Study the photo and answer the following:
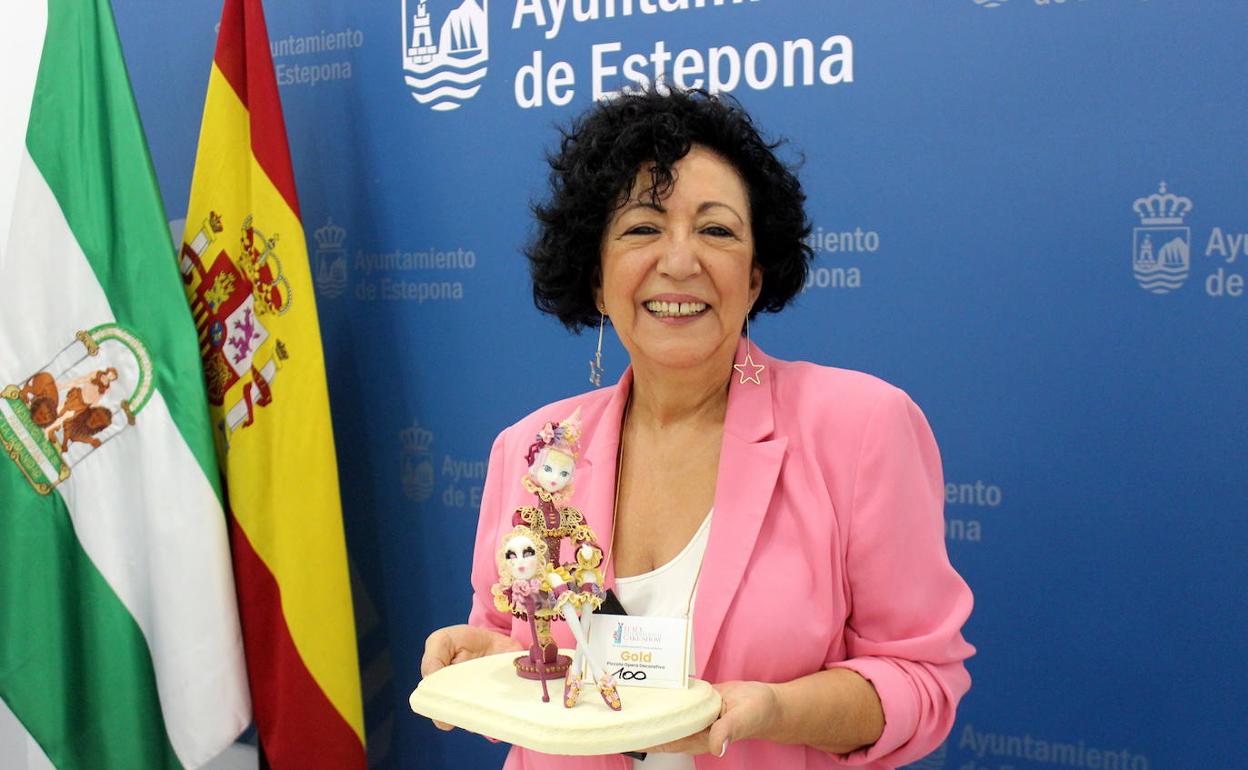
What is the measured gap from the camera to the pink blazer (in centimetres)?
142

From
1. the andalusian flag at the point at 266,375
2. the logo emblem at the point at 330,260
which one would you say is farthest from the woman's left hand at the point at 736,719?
the logo emblem at the point at 330,260

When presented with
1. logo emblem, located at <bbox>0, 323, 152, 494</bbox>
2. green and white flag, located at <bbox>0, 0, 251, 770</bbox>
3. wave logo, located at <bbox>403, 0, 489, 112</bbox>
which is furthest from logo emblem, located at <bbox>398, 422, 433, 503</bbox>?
wave logo, located at <bbox>403, 0, 489, 112</bbox>

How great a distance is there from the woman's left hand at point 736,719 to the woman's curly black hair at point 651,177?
61 cm

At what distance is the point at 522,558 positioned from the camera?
4.33 ft

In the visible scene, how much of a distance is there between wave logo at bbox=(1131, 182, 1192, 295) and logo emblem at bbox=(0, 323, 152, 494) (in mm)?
1962

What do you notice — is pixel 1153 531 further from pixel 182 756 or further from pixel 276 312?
pixel 182 756

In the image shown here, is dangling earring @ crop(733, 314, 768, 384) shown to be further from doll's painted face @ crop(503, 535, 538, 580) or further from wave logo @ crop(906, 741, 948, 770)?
wave logo @ crop(906, 741, 948, 770)

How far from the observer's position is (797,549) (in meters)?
1.46

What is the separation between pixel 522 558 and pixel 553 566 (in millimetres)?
48

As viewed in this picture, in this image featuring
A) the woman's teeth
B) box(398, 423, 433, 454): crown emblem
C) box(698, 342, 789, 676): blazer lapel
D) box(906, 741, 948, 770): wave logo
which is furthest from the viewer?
box(398, 423, 433, 454): crown emblem

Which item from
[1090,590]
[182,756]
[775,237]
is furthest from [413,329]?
[1090,590]

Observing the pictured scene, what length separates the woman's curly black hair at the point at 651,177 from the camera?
1.54 metres

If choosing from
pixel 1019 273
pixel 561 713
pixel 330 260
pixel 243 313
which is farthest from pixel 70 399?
pixel 1019 273

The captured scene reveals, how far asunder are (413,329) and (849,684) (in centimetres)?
174
